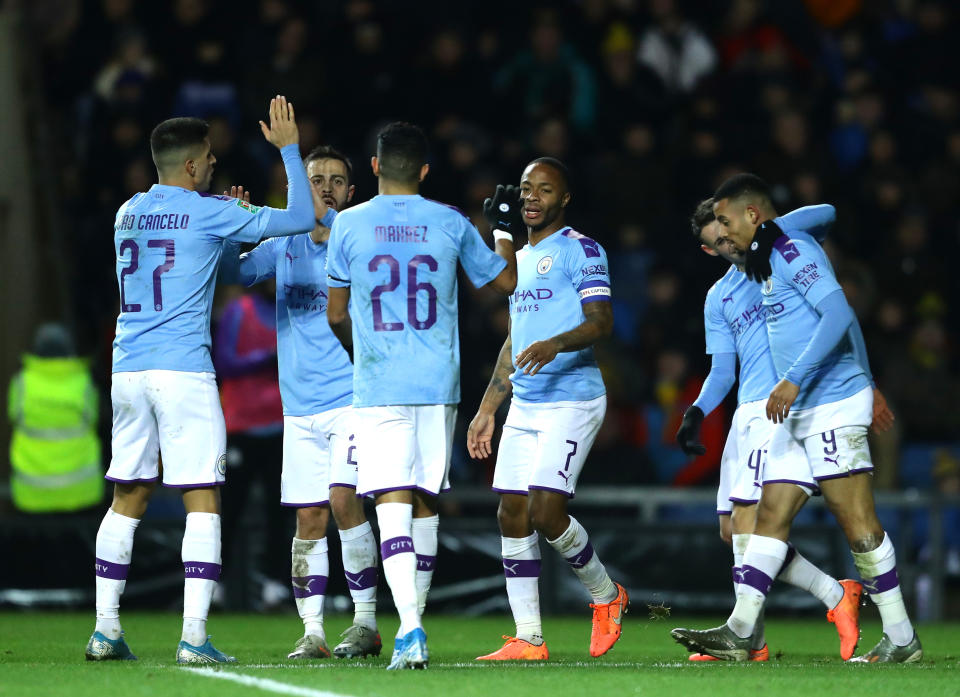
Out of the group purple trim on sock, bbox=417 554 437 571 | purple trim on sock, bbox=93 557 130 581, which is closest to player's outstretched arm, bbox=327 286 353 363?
purple trim on sock, bbox=417 554 437 571

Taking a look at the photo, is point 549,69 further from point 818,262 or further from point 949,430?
point 818,262

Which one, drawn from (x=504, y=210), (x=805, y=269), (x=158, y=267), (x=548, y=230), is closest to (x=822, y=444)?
(x=805, y=269)

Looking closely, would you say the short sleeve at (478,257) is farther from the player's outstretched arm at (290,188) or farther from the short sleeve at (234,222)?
the short sleeve at (234,222)

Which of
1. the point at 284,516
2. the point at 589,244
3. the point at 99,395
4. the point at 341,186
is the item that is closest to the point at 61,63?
the point at 99,395

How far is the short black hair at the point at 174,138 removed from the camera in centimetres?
775

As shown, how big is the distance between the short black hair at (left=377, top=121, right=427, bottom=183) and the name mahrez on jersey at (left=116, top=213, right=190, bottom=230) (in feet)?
3.27

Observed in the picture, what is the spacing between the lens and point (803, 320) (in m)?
7.99

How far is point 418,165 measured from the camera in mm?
7398

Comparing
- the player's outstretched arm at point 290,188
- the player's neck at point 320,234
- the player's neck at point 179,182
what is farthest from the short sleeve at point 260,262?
the player's outstretched arm at point 290,188

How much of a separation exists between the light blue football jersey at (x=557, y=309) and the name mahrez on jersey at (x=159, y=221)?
5.78 feet

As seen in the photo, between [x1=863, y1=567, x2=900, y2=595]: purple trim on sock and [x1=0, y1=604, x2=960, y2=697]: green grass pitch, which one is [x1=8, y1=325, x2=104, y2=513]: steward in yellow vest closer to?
[x1=0, y1=604, x2=960, y2=697]: green grass pitch

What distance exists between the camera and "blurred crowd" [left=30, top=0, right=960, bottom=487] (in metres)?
14.2

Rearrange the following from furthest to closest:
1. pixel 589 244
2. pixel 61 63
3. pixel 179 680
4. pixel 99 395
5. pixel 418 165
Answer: pixel 61 63 → pixel 99 395 → pixel 589 244 → pixel 418 165 → pixel 179 680

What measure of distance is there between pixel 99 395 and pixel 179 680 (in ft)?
24.9
